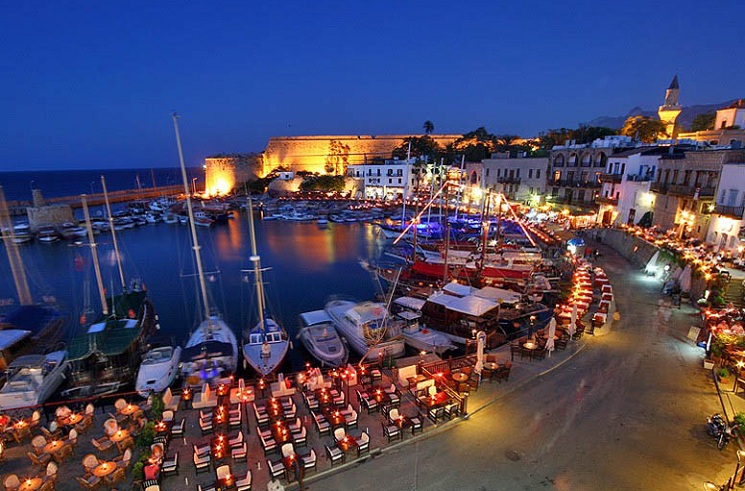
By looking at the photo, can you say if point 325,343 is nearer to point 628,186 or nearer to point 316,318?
point 316,318

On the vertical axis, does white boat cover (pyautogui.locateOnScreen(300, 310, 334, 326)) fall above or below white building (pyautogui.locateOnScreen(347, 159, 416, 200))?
below

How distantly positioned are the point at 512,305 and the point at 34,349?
25550 millimetres

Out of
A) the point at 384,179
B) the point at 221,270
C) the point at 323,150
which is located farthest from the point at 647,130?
the point at 323,150

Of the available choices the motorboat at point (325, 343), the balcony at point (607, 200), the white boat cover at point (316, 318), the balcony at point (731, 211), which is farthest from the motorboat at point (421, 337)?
the balcony at point (607, 200)

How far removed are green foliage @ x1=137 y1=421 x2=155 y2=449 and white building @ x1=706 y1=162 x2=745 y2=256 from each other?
99.2 ft

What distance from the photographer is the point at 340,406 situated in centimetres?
1169

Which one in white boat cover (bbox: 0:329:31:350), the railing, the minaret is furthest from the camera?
the minaret

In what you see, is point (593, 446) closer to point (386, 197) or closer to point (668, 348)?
point (668, 348)

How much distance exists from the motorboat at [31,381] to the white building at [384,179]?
69.7 meters

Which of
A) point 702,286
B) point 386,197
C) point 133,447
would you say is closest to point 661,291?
point 702,286

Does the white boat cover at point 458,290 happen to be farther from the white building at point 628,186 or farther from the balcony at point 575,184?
the balcony at point 575,184

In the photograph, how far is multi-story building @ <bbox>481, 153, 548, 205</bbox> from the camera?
55.8 m

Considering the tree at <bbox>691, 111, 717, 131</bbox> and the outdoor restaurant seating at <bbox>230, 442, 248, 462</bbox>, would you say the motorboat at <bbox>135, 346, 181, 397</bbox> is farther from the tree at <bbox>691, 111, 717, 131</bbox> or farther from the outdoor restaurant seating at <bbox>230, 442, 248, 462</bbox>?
the tree at <bbox>691, 111, 717, 131</bbox>

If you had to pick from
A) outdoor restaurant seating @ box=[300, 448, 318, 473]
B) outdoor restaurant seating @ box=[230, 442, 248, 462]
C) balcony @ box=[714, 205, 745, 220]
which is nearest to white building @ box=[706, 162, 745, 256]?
balcony @ box=[714, 205, 745, 220]
